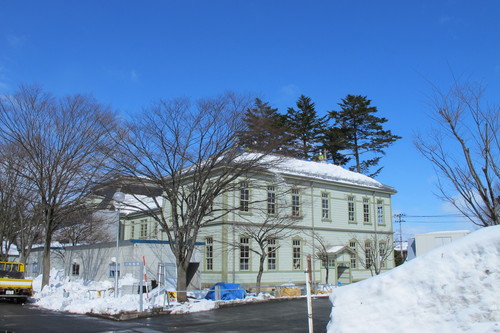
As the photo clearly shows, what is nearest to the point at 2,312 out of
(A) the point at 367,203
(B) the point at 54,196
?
(B) the point at 54,196

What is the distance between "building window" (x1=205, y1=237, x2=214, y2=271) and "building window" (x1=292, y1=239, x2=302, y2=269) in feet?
18.6

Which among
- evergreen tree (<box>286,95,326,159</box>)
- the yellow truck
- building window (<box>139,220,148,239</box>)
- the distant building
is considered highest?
evergreen tree (<box>286,95,326,159</box>)

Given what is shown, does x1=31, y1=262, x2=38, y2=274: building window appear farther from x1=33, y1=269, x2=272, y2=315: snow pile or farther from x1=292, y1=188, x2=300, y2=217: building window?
x1=292, y1=188, x2=300, y2=217: building window

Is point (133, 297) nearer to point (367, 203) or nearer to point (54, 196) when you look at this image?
point (54, 196)

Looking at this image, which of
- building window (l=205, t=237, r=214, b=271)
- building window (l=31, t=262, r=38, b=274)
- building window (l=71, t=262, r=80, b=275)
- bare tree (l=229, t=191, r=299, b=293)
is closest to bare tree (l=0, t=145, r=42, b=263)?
building window (l=71, t=262, r=80, b=275)

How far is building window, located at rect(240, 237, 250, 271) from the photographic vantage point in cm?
2673

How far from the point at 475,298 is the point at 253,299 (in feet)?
46.4

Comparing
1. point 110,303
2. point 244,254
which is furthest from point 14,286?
point 244,254

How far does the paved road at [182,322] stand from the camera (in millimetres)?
11805

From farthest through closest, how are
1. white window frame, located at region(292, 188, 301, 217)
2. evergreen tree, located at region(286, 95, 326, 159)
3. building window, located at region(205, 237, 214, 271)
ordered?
evergreen tree, located at region(286, 95, 326, 159), white window frame, located at region(292, 188, 301, 217), building window, located at region(205, 237, 214, 271)

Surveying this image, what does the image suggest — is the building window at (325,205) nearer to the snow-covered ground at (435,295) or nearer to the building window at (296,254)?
the building window at (296,254)

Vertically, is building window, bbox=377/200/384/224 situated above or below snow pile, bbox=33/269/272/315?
above

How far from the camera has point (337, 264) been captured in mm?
30438

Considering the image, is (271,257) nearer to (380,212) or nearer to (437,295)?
(380,212)
